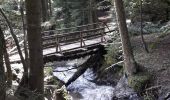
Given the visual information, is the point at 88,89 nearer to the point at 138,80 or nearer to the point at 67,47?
the point at 67,47

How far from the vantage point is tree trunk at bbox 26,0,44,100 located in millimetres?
7188

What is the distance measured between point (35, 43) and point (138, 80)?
17.9 ft

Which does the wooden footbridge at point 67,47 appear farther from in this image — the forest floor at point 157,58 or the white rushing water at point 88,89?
the forest floor at point 157,58

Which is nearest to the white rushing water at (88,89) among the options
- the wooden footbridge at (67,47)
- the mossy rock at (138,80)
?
the wooden footbridge at (67,47)

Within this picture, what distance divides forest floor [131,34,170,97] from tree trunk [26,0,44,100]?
14.9 feet

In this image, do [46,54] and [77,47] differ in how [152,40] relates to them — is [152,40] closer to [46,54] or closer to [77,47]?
[77,47]

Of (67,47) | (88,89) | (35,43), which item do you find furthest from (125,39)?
(67,47)

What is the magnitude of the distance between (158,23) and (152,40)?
2.81 m

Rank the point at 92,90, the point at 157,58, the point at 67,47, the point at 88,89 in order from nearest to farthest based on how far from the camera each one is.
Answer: the point at 157,58, the point at 92,90, the point at 88,89, the point at 67,47

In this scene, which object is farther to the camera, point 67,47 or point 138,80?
point 67,47

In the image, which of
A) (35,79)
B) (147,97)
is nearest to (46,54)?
(147,97)

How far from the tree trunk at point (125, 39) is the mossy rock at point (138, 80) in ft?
1.02

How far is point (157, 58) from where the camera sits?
12.9 meters

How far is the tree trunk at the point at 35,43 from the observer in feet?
23.6
